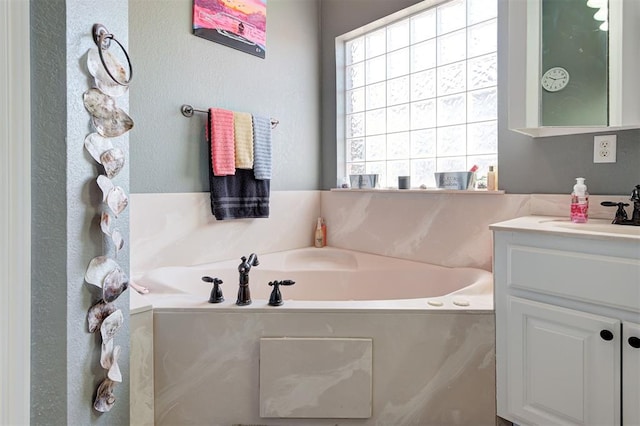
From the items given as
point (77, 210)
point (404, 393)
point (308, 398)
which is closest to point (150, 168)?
point (77, 210)

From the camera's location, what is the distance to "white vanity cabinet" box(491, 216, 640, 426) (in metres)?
1.11

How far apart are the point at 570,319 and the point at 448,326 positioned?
0.40m

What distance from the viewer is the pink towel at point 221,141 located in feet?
6.91

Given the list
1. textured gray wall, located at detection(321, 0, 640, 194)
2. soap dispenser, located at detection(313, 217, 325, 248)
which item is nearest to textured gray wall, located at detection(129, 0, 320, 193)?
soap dispenser, located at detection(313, 217, 325, 248)

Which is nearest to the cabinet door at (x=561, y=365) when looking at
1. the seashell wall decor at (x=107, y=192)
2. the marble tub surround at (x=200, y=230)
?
the seashell wall decor at (x=107, y=192)

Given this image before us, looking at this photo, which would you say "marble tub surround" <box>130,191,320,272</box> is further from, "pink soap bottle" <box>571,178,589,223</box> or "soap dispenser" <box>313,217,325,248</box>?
"pink soap bottle" <box>571,178,589,223</box>

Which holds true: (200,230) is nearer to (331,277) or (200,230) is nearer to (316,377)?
(331,277)

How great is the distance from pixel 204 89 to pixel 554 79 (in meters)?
1.85

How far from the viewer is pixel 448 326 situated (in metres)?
1.40

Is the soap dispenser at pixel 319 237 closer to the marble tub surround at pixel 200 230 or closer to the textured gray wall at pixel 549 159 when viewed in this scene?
the marble tub surround at pixel 200 230

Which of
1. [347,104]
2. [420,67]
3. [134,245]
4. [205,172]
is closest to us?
[134,245]

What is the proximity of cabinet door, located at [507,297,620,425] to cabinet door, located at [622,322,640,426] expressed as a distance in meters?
0.02
